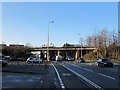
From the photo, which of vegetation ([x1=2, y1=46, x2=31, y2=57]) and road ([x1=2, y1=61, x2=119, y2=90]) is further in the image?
vegetation ([x1=2, y1=46, x2=31, y2=57])

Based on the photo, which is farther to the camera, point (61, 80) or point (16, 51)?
point (16, 51)

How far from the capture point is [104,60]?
60.6 metres

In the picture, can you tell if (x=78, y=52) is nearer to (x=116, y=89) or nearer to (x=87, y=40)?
(x=87, y=40)

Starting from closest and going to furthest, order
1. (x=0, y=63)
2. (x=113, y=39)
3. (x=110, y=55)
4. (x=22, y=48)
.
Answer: (x=0, y=63), (x=113, y=39), (x=110, y=55), (x=22, y=48)

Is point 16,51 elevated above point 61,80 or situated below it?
above

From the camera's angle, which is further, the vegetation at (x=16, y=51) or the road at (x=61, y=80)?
the vegetation at (x=16, y=51)

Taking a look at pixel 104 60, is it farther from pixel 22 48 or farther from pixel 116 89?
pixel 22 48

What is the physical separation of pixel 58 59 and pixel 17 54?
1506 inches

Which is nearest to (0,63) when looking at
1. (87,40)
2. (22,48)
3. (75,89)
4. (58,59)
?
(75,89)

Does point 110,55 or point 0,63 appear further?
point 110,55

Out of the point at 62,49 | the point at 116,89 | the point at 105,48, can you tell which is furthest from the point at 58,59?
the point at 116,89

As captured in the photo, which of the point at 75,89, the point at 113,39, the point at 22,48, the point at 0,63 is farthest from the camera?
the point at 22,48

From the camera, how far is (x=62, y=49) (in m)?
164

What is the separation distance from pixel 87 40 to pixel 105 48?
1780 centimetres
